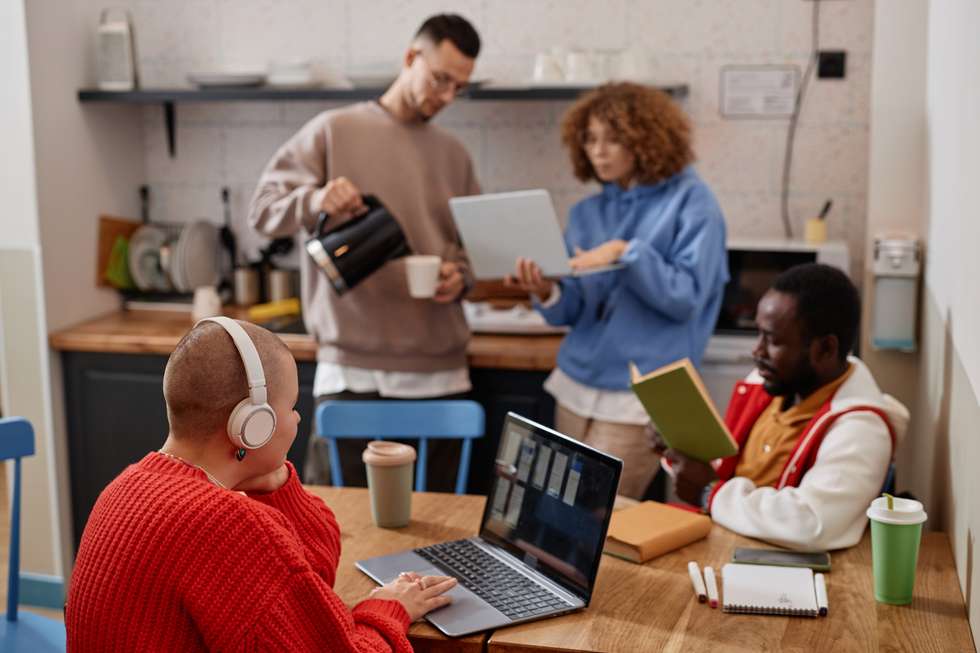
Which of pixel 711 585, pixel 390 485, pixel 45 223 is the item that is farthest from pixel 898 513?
pixel 45 223

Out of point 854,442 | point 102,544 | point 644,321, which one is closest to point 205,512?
point 102,544

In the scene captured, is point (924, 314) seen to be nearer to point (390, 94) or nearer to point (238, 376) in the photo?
point (390, 94)

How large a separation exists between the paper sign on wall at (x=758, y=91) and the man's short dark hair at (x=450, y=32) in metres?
1.05

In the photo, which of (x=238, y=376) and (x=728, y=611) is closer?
(x=238, y=376)

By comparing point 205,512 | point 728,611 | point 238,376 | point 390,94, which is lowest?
point 728,611

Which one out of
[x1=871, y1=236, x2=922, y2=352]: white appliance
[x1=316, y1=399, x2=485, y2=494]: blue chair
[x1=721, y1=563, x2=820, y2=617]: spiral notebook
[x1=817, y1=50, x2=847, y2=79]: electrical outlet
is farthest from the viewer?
[x1=817, y1=50, x2=847, y2=79]: electrical outlet

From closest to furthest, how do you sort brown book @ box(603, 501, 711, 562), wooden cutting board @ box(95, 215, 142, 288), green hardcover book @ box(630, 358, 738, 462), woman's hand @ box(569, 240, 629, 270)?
brown book @ box(603, 501, 711, 562)
green hardcover book @ box(630, 358, 738, 462)
woman's hand @ box(569, 240, 629, 270)
wooden cutting board @ box(95, 215, 142, 288)

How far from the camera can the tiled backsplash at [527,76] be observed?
346 cm

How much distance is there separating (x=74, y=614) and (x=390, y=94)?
180cm

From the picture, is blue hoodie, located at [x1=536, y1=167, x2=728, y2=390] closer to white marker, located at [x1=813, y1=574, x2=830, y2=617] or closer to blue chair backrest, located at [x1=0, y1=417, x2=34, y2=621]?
white marker, located at [x1=813, y1=574, x2=830, y2=617]

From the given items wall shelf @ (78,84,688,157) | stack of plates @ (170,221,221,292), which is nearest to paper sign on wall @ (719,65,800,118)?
wall shelf @ (78,84,688,157)

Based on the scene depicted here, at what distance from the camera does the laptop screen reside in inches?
66.7

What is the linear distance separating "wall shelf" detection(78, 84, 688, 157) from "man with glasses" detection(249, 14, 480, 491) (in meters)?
0.40

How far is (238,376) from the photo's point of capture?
54.1 inches
